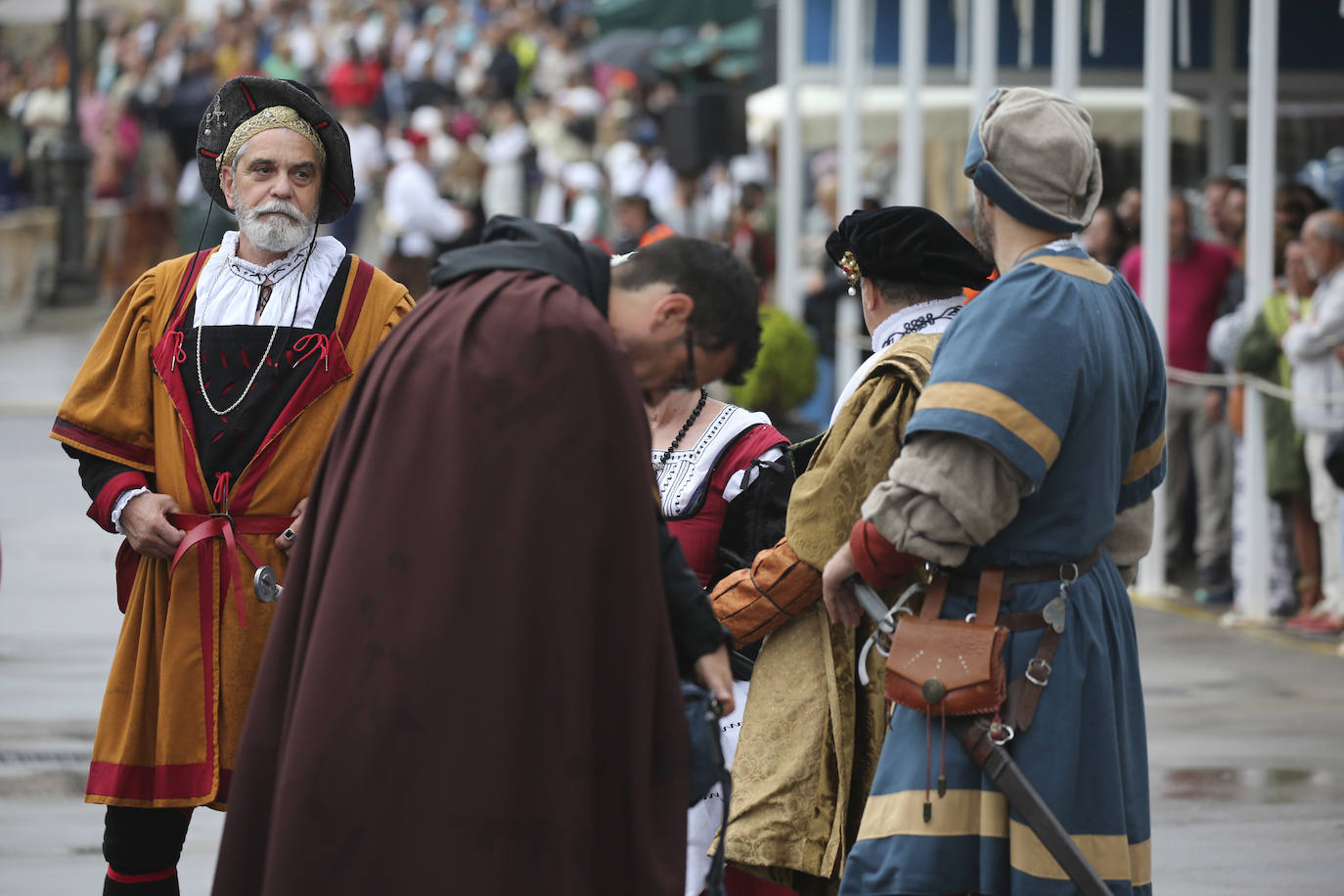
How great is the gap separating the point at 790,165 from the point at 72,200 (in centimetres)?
1025

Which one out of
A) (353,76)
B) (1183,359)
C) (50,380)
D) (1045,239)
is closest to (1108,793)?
(1045,239)

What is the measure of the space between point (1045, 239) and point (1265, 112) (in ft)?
20.4

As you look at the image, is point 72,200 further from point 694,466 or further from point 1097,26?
point 694,466

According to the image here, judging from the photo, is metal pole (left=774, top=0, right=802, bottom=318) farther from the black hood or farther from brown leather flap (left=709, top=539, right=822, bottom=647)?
the black hood

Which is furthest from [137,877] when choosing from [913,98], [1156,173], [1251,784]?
[913,98]

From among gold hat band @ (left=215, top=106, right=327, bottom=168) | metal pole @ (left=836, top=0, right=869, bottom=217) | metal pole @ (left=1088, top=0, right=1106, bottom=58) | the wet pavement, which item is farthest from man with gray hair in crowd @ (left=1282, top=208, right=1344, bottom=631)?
metal pole @ (left=836, top=0, right=869, bottom=217)

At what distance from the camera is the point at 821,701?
419 cm

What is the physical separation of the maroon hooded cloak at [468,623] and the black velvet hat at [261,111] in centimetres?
154

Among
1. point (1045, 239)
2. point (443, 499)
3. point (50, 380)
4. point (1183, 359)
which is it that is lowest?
point (50, 380)

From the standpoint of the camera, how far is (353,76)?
82.4 feet

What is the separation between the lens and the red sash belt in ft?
14.0

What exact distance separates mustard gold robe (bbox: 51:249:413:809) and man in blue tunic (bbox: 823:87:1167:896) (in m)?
1.32

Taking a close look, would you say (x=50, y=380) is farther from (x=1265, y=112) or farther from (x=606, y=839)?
(x=606, y=839)

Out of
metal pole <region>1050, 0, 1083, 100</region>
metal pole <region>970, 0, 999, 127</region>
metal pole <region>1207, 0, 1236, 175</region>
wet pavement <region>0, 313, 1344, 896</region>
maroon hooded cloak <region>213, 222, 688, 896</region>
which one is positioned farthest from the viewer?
metal pole <region>1207, 0, 1236, 175</region>
